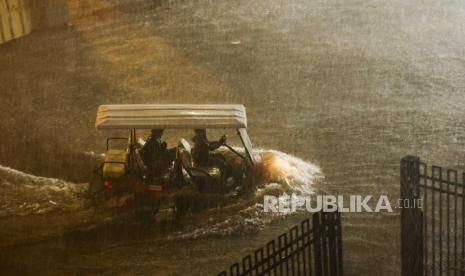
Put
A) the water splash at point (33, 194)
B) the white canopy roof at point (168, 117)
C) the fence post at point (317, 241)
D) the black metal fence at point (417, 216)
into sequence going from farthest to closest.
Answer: the water splash at point (33, 194) → the white canopy roof at point (168, 117) → the black metal fence at point (417, 216) → the fence post at point (317, 241)

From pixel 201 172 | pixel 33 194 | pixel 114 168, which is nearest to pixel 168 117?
pixel 201 172

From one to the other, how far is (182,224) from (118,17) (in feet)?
32.6

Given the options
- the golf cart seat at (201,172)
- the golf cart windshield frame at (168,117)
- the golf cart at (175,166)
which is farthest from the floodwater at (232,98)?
the golf cart windshield frame at (168,117)

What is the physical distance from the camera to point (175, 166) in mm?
10555

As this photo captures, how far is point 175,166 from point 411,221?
354cm

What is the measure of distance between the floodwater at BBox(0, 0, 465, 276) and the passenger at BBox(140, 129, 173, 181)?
2.57ft

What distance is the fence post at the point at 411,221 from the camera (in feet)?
27.2

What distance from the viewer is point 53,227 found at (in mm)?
10680

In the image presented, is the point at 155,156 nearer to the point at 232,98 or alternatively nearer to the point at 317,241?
the point at 317,241

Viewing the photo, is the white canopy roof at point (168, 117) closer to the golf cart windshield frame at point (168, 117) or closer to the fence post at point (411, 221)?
the golf cart windshield frame at point (168, 117)

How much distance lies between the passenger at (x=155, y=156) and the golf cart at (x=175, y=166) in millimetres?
48

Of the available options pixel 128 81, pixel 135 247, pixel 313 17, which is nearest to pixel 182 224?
pixel 135 247

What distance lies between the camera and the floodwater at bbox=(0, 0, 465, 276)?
10.3m

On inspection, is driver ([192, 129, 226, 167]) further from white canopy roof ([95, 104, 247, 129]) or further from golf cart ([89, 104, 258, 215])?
white canopy roof ([95, 104, 247, 129])
